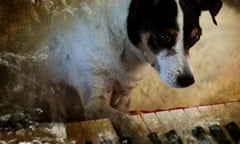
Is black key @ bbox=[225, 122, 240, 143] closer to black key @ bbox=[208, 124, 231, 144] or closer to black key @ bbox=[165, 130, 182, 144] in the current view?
black key @ bbox=[208, 124, 231, 144]

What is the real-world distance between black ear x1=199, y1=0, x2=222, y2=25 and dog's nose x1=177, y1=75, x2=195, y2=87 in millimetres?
186

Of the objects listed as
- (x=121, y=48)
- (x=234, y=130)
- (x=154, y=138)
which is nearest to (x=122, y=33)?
(x=121, y=48)

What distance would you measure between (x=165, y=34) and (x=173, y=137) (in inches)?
10.4

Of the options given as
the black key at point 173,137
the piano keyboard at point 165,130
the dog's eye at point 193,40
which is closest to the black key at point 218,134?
the piano keyboard at point 165,130

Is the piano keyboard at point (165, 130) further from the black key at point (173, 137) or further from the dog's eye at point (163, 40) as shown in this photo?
the dog's eye at point (163, 40)

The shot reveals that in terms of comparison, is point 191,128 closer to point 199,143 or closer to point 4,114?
point 199,143

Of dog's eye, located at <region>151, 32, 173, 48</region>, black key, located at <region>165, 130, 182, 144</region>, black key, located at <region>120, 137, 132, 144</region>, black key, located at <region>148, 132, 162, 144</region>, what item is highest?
dog's eye, located at <region>151, 32, 173, 48</region>

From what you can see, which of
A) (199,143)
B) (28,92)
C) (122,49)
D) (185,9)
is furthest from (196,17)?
(28,92)

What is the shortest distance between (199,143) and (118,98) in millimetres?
235

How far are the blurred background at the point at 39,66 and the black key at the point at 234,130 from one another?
12cm

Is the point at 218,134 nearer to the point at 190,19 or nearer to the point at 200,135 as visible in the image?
the point at 200,135

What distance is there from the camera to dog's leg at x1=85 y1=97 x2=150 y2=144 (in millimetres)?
1620

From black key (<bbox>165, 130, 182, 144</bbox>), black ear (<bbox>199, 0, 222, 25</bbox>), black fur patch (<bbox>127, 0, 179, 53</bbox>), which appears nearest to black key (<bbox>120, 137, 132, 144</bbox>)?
black key (<bbox>165, 130, 182, 144</bbox>)

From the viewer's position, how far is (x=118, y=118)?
1.65m
